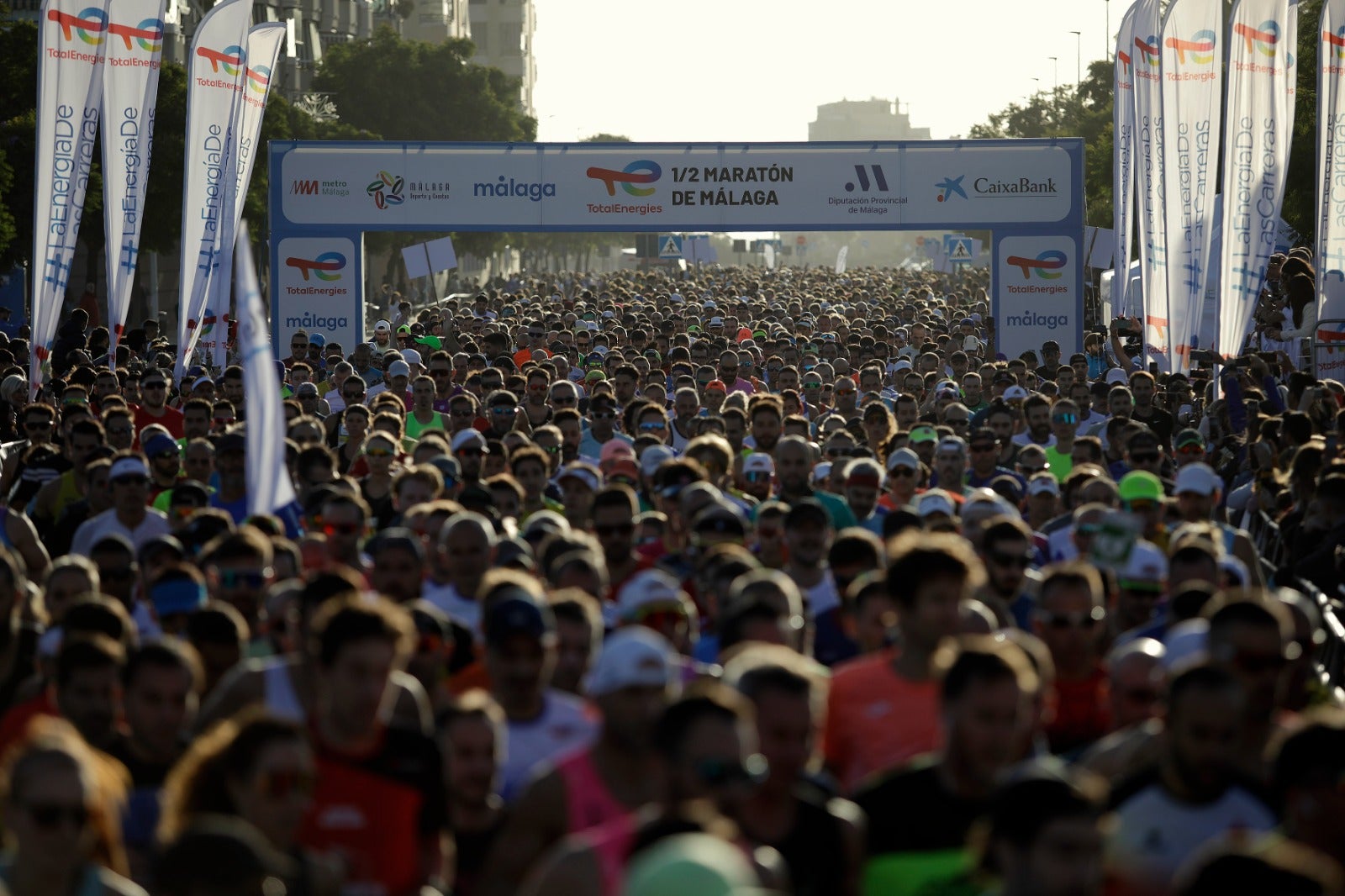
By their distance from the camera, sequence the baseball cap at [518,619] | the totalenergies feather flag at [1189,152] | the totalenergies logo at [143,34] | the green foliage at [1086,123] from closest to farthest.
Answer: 1. the baseball cap at [518,619]
2. the totalenergies feather flag at [1189,152]
3. the totalenergies logo at [143,34]
4. the green foliage at [1086,123]

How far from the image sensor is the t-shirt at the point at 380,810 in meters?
5.15

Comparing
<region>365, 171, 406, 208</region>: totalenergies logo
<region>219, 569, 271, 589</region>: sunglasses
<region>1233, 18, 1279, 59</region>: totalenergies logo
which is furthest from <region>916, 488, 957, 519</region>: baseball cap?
<region>365, 171, 406, 208</region>: totalenergies logo

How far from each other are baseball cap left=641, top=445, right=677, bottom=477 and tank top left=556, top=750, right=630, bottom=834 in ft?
21.9

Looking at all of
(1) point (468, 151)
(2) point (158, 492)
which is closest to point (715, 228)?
(1) point (468, 151)

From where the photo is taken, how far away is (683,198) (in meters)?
31.2

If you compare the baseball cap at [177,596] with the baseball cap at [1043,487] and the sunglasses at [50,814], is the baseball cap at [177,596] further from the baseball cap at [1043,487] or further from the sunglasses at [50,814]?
the baseball cap at [1043,487]

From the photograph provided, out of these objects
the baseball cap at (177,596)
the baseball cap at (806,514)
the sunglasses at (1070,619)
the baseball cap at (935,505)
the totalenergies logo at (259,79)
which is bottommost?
the baseball cap at (177,596)

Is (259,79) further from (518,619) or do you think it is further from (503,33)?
(503,33)

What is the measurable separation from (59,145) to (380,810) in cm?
1358

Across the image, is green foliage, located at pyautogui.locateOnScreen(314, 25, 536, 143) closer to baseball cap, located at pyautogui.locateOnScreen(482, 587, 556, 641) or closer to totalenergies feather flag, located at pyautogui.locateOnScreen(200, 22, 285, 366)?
totalenergies feather flag, located at pyautogui.locateOnScreen(200, 22, 285, 366)

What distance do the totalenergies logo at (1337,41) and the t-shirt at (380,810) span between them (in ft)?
42.8

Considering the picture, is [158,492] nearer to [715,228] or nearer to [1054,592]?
[1054,592]

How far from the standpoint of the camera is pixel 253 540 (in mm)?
7887

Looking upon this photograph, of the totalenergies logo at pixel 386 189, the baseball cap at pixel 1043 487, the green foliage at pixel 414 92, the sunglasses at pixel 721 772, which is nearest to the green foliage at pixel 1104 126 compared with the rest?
the baseball cap at pixel 1043 487
